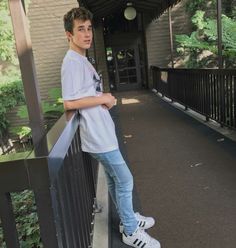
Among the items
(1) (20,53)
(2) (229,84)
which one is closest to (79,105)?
(1) (20,53)

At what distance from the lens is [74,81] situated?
2.23 m

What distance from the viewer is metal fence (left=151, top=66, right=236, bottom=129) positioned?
5840 mm

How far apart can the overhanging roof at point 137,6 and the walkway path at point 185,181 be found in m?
5.17

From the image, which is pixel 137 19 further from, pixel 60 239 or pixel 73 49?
pixel 60 239

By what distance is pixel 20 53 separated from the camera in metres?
1.88

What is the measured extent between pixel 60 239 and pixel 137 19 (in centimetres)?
1504

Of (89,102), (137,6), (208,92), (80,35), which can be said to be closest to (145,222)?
(89,102)

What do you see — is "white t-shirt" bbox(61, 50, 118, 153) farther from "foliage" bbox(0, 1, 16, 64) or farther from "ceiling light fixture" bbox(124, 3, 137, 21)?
"ceiling light fixture" bbox(124, 3, 137, 21)

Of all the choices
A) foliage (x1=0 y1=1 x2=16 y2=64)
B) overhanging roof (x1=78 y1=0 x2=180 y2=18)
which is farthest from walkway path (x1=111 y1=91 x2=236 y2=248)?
overhanging roof (x1=78 y1=0 x2=180 y2=18)

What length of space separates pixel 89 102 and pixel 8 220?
1.05 meters

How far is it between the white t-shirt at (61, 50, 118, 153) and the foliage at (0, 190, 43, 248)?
2.04 ft

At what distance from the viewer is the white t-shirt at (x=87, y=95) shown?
2.25m

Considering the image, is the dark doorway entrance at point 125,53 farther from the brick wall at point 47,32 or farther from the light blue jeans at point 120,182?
the light blue jeans at point 120,182

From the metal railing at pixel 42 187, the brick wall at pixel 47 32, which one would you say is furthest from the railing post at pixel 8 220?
the brick wall at pixel 47 32
